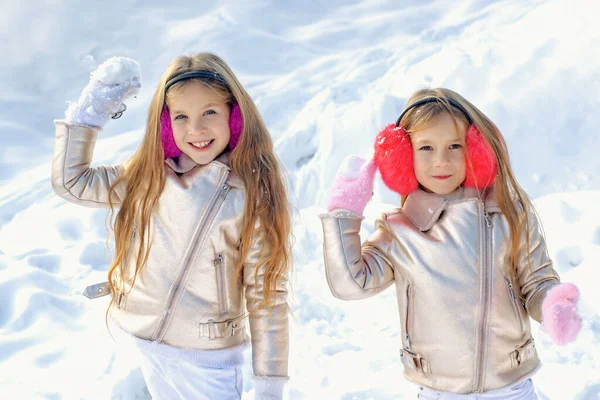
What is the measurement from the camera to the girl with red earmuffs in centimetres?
212

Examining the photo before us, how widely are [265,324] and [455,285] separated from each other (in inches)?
25.1

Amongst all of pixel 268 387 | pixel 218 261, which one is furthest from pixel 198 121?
pixel 268 387

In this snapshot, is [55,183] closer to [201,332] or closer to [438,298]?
[201,332]

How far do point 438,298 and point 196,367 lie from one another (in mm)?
837

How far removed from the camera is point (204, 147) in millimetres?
2348

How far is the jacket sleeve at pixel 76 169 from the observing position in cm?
238

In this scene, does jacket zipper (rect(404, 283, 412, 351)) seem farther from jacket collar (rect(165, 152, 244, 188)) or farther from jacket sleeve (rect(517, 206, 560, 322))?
jacket collar (rect(165, 152, 244, 188))

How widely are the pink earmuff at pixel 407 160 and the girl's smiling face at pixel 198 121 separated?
54cm

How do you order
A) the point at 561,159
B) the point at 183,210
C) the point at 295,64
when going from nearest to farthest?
the point at 183,210, the point at 561,159, the point at 295,64

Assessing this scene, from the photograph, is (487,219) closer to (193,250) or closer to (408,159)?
(408,159)

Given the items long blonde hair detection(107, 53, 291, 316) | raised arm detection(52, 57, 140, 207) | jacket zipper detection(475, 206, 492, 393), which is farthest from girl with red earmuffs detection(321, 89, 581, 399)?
raised arm detection(52, 57, 140, 207)

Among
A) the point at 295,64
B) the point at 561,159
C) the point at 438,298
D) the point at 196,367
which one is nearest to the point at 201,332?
the point at 196,367

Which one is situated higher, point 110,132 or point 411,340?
point 110,132

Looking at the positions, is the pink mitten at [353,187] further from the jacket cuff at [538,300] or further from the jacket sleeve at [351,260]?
the jacket cuff at [538,300]
